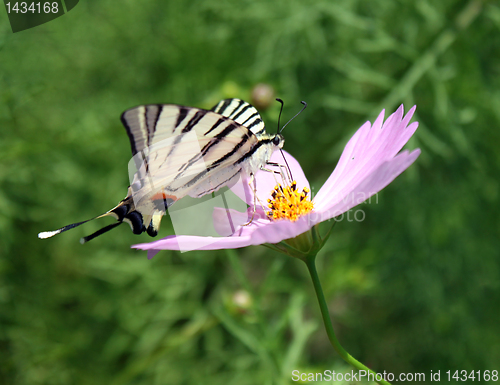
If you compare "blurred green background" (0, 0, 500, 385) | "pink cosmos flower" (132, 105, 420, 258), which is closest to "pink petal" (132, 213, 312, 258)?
"pink cosmos flower" (132, 105, 420, 258)

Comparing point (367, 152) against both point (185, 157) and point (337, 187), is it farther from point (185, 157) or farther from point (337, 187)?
point (185, 157)

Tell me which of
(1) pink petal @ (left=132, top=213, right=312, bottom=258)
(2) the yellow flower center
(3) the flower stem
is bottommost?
(3) the flower stem

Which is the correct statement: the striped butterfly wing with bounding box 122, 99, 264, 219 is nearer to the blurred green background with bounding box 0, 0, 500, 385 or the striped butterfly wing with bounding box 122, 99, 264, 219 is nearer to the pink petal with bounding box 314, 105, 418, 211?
the pink petal with bounding box 314, 105, 418, 211

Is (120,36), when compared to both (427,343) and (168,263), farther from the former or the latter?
(427,343)

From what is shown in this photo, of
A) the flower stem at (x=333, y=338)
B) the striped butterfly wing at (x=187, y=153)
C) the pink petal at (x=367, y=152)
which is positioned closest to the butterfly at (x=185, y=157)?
the striped butterfly wing at (x=187, y=153)

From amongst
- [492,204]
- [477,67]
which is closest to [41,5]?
[477,67]

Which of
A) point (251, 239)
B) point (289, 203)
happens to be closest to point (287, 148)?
point (289, 203)
